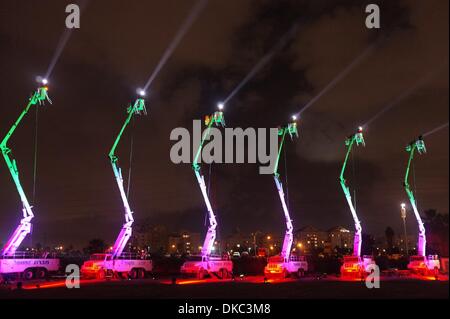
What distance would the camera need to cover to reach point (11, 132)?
3538 cm

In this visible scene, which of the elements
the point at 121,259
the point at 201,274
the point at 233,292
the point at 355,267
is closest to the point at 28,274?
the point at 121,259

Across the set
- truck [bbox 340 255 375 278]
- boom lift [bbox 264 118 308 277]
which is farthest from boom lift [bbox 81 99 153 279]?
truck [bbox 340 255 375 278]

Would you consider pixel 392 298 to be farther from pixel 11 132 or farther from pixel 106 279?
pixel 11 132

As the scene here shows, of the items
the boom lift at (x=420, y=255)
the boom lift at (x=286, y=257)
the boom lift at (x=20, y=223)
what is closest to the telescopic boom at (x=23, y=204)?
the boom lift at (x=20, y=223)

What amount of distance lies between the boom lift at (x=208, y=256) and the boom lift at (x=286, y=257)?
3713 millimetres

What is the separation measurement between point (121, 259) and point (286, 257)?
13496 mm

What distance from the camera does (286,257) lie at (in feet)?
136

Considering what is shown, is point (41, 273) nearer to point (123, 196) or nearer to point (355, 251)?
point (123, 196)

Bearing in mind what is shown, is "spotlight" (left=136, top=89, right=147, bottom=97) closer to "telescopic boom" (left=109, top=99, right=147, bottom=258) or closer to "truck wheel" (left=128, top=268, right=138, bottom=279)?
"telescopic boom" (left=109, top=99, right=147, bottom=258)

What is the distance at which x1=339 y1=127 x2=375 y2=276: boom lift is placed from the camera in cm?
3975

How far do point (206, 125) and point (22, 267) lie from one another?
17921mm

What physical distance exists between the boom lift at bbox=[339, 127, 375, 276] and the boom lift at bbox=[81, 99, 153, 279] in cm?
1642

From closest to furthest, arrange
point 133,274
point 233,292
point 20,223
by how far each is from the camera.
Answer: point 233,292, point 20,223, point 133,274
